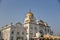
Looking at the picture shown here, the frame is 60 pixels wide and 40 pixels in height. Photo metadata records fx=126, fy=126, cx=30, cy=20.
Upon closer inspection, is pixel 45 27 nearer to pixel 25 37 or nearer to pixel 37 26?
pixel 37 26

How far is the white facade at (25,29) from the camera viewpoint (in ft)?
106

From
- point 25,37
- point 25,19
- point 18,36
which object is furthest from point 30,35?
point 25,19

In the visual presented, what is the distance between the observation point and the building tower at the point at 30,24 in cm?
3488

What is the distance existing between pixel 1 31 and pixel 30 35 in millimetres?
8535

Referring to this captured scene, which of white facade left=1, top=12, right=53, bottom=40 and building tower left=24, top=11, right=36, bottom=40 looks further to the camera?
building tower left=24, top=11, right=36, bottom=40

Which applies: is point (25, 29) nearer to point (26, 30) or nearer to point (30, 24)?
point (26, 30)

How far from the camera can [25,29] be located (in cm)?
3494

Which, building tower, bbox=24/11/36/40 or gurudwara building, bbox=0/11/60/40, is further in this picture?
building tower, bbox=24/11/36/40

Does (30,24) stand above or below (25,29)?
above

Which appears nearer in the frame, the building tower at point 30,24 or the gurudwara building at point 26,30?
the gurudwara building at point 26,30

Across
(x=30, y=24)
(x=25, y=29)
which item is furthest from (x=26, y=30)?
(x=30, y=24)

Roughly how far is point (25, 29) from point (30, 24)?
2204 mm

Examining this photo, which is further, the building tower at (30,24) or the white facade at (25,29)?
the building tower at (30,24)

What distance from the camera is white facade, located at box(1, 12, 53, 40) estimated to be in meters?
32.2
